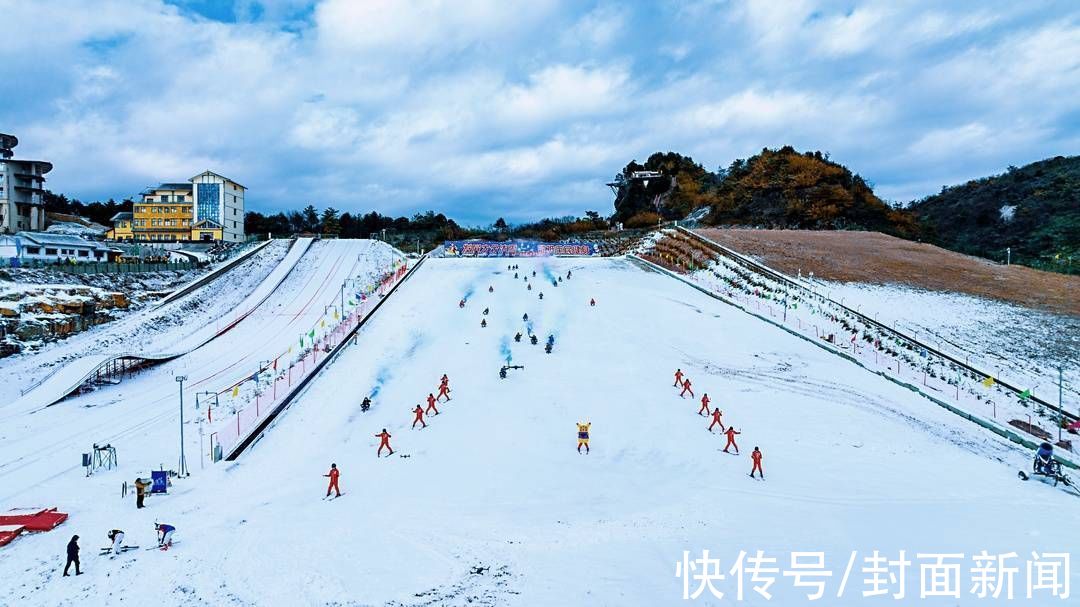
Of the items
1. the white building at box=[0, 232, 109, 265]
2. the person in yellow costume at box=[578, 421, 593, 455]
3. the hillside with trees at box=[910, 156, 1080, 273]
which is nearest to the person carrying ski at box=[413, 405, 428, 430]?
→ the person in yellow costume at box=[578, 421, 593, 455]

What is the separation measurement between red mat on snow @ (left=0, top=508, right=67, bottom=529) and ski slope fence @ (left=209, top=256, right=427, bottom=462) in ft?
12.9

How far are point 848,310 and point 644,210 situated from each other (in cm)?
6775

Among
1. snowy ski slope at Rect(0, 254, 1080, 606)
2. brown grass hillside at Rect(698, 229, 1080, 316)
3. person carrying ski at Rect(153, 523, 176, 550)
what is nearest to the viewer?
snowy ski slope at Rect(0, 254, 1080, 606)

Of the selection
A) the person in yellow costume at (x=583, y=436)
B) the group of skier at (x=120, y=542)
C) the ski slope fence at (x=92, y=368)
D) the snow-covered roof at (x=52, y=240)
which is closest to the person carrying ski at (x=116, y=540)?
the group of skier at (x=120, y=542)

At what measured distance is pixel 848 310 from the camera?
32188mm

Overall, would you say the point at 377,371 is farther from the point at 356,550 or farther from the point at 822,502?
the point at 822,502

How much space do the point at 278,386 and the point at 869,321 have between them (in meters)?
27.2

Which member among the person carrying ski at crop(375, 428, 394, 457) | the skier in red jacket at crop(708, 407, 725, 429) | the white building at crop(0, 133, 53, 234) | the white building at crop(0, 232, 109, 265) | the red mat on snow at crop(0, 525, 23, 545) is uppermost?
the white building at crop(0, 133, 53, 234)

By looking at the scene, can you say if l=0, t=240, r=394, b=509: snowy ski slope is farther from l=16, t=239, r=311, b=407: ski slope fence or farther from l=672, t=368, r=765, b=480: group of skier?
l=672, t=368, r=765, b=480: group of skier

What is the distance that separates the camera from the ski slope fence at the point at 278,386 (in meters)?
17.7

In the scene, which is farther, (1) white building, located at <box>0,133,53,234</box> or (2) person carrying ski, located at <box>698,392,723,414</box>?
(1) white building, located at <box>0,133,53,234</box>

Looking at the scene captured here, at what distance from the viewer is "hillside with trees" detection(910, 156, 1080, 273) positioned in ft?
204

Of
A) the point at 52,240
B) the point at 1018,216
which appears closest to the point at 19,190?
the point at 52,240

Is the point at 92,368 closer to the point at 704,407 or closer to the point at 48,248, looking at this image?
the point at 704,407
